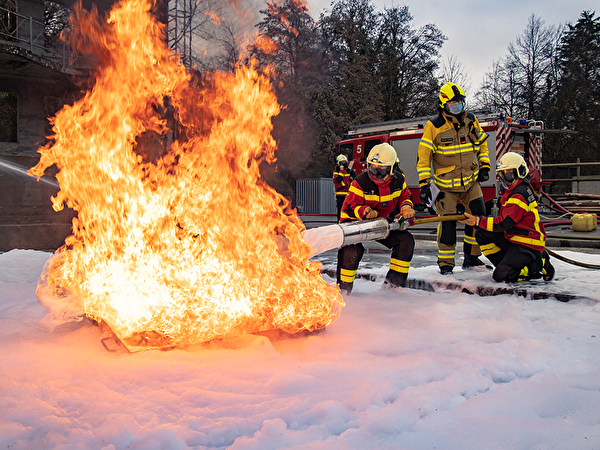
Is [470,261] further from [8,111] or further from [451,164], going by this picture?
[8,111]

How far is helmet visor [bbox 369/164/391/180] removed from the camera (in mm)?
4445

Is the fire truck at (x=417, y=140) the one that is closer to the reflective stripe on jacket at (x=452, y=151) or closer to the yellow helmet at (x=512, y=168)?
the reflective stripe on jacket at (x=452, y=151)

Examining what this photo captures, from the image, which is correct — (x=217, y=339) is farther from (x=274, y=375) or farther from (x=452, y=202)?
(x=452, y=202)

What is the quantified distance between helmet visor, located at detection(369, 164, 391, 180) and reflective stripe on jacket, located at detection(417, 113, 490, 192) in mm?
1023

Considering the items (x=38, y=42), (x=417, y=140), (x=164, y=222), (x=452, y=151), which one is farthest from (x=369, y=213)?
(x=38, y=42)

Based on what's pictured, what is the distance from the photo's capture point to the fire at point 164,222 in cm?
283

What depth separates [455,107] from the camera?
17.1 feet

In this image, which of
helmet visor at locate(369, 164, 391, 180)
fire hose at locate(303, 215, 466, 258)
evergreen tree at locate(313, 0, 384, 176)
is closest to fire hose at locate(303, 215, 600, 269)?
fire hose at locate(303, 215, 466, 258)

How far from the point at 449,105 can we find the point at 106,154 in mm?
3839

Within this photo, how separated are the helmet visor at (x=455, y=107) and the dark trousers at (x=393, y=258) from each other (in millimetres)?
1714

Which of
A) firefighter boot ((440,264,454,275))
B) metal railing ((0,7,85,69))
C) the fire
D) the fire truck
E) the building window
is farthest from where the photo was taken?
the building window

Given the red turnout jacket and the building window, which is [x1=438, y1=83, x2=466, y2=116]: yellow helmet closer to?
the red turnout jacket

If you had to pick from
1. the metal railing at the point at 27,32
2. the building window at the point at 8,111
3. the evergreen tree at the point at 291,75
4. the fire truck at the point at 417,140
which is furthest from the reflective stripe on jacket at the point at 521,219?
the building window at the point at 8,111

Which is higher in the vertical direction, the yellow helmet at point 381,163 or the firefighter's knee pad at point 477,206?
the yellow helmet at point 381,163
